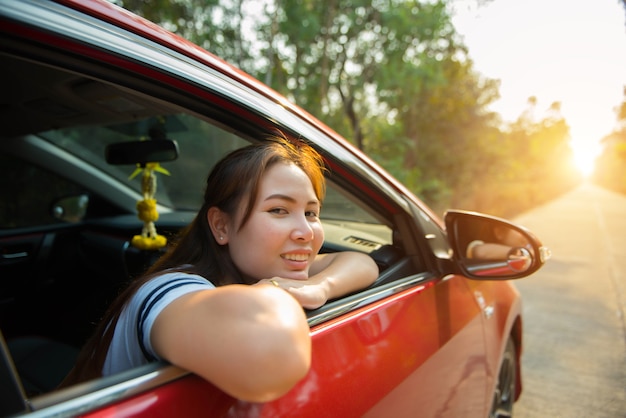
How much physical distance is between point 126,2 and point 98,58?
19.8 ft

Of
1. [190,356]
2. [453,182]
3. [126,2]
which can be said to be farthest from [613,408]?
[453,182]

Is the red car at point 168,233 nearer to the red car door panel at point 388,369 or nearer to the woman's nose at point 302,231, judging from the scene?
the red car door panel at point 388,369

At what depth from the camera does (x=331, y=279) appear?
1.32 meters

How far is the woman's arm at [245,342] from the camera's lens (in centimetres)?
71

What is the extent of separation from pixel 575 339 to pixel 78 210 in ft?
16.3

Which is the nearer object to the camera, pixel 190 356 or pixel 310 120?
pixel 190 356

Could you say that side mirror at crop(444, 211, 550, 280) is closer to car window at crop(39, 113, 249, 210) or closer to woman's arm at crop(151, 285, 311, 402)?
woman's arm at crop(151, 285, 311, 402)

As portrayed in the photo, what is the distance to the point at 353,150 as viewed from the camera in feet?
4.90

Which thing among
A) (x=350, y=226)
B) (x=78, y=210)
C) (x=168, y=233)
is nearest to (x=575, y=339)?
(x=350, y=226)

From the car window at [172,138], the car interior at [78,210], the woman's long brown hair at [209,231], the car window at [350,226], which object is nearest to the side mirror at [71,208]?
the car interior at [78,210]

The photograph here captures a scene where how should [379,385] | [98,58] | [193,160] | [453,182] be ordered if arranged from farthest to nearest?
[453,182], [193,160], [379,385], [98,58]

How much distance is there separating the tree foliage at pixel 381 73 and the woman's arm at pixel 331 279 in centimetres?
553

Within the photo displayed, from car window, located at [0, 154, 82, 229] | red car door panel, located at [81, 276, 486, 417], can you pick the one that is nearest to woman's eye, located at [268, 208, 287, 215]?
red car door panel, located at [81, 276, 486, 417]

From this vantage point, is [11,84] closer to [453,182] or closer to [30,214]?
[30,214]
